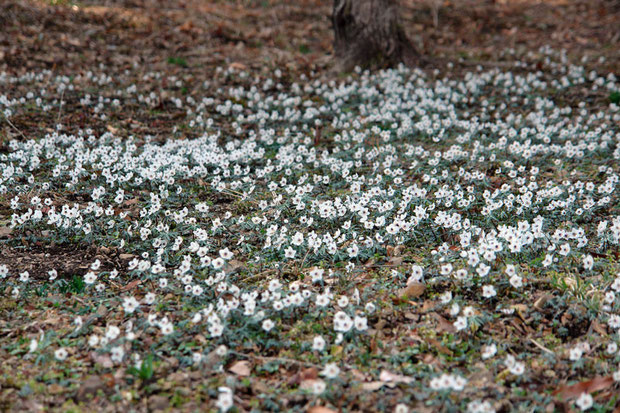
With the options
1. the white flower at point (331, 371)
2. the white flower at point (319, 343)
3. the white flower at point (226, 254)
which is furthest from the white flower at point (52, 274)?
the white flower at point (331, 371)

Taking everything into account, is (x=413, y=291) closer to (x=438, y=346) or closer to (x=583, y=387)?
(x=438, y=346)

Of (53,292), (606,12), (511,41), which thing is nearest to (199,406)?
(53,292)

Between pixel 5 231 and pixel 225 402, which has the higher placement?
pixel 225 402

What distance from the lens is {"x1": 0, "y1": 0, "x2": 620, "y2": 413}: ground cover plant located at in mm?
2895

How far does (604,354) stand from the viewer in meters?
3.03

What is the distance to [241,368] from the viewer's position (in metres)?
2.98

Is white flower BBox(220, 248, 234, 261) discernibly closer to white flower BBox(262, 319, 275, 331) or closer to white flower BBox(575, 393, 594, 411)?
white flower BBox(262, 319, 275, 331)

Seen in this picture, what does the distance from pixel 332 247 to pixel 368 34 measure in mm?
5816

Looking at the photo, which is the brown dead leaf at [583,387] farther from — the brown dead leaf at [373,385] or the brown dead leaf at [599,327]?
the brown dead leaf at [373,385]

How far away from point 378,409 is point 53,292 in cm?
243

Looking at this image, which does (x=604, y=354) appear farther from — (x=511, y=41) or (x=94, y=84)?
(x=511, y=41)

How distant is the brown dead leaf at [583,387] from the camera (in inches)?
108

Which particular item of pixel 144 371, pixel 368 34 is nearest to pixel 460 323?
pixel 144 371

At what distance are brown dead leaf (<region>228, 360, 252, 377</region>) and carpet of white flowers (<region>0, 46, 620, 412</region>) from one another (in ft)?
0.04
